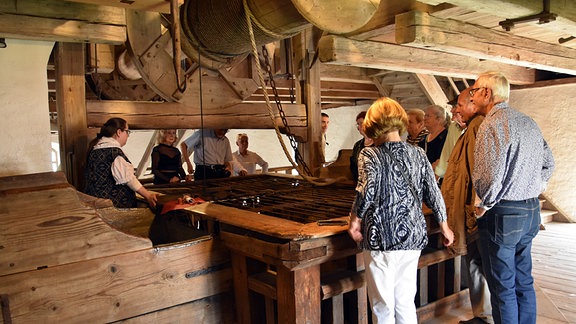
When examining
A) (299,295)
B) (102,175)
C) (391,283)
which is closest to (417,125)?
(391,283)

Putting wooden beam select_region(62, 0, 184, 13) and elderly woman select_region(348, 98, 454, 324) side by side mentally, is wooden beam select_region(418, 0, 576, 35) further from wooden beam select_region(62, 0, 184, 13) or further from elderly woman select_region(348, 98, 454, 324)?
wooden beam select_region(62, 0, 184, 13)

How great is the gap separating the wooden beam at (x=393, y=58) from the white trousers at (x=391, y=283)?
2.37 metres

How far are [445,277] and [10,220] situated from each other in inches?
97.3

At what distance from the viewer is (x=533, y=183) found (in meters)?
2.25

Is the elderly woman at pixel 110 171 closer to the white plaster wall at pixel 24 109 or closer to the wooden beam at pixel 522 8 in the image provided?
the white plaster wall at pixel 24 109

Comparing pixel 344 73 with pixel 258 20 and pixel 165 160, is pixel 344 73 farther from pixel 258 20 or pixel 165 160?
pixel 258 20

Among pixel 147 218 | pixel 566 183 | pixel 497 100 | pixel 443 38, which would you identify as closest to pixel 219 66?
pixel 147 218

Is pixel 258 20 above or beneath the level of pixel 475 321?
above

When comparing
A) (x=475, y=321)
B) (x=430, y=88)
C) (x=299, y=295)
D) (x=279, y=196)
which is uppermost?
(x=430, y=88)

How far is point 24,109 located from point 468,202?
2747 mm

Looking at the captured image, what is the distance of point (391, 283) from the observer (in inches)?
77.2

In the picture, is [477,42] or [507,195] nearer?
[507,195]

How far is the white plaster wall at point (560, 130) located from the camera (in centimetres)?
633

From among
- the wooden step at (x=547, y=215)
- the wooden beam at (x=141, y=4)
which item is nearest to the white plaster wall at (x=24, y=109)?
the wooden beam at (x=141, y=4)
